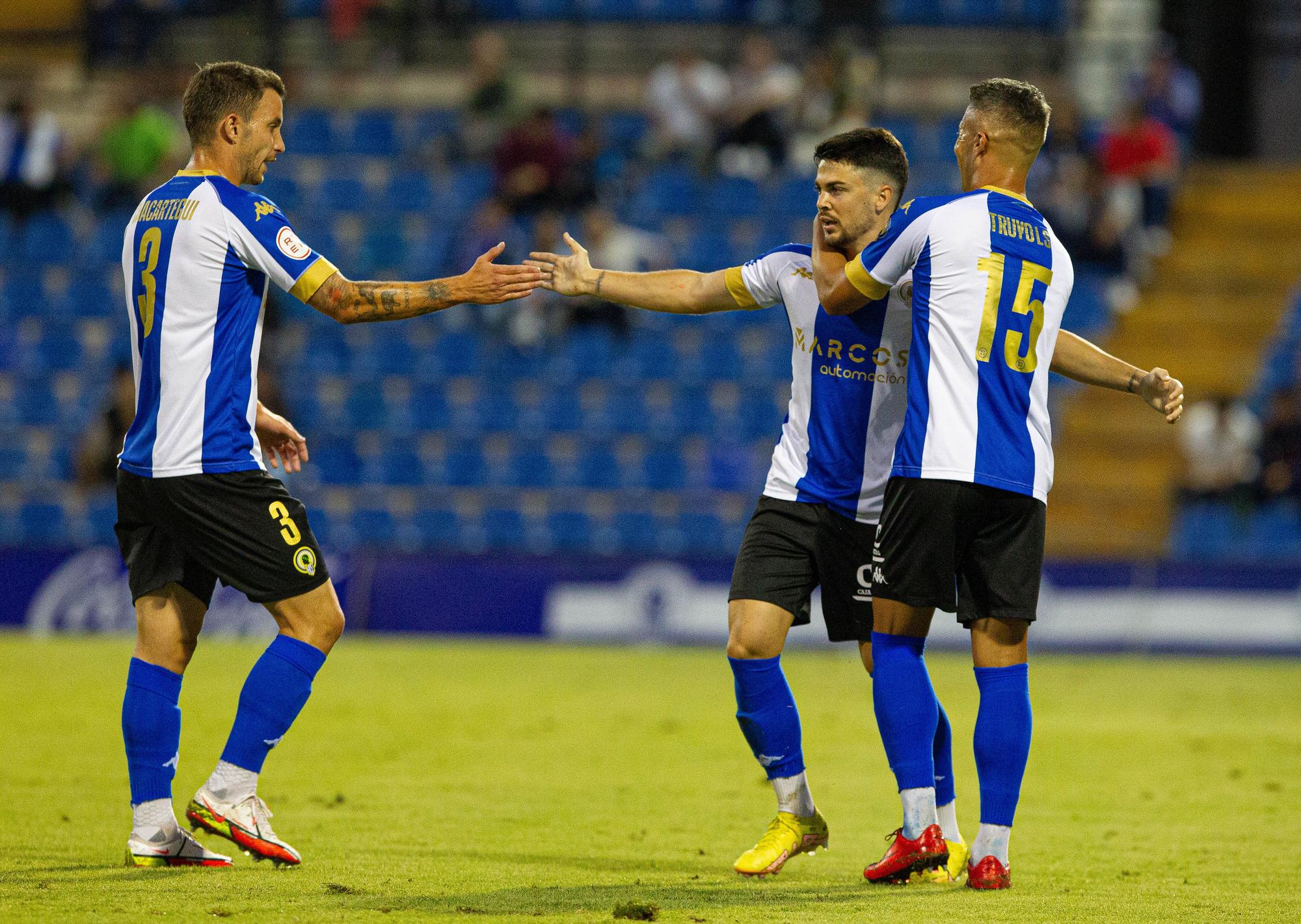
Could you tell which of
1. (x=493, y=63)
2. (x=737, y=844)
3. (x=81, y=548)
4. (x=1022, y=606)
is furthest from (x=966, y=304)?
(x=493, y=63)

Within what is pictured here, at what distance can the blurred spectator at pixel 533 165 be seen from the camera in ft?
55.6

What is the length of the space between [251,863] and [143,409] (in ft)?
4.99

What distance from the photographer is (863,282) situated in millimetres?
5273

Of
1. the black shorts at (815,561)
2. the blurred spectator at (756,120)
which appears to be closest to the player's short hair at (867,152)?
the black shorts at (815,561)

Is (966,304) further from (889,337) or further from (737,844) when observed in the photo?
(737,844)

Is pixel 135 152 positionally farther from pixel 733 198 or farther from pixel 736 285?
pixel 736 285

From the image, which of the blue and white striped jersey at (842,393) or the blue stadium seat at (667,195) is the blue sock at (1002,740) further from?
the blue stadium seat at (667,195)

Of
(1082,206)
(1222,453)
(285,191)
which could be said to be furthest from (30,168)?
(1222,453)

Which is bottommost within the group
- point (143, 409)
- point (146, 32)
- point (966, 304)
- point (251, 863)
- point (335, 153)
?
point (251, 863)

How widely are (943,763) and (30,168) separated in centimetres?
1513

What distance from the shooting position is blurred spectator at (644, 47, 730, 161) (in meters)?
18.0

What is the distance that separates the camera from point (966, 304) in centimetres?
520

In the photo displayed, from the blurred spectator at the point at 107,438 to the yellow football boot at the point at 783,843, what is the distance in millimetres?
9833

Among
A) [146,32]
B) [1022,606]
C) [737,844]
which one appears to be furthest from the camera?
[146,32]
